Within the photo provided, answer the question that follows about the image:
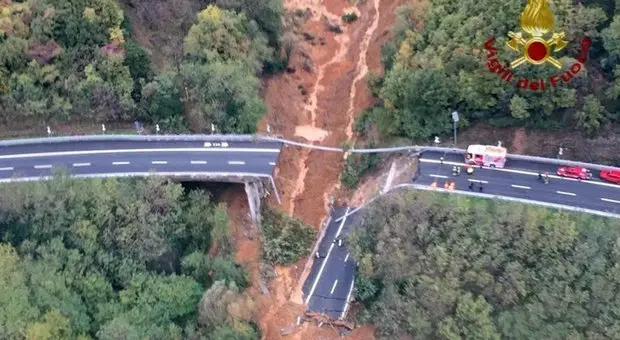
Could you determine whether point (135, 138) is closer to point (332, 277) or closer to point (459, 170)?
point (332, 277)

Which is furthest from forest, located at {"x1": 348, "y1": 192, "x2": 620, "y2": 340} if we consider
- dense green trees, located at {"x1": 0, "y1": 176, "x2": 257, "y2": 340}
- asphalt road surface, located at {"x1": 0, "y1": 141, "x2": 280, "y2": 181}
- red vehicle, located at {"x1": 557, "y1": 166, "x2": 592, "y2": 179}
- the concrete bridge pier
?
asphalt road surface, located at {"x1": 0, "y1": 141, "x2": 280, "y2": 181}

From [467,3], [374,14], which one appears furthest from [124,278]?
[374,14]

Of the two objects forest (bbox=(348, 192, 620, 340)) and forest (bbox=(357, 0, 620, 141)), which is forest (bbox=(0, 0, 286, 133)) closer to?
forest (bbox=(357, 0, 620, 141))

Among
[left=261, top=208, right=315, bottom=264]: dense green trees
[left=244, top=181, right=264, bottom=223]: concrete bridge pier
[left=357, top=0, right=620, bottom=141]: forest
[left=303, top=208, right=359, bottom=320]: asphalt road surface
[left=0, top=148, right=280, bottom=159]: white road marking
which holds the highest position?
[left=357, top=0, right=620, bottom=141]: forest

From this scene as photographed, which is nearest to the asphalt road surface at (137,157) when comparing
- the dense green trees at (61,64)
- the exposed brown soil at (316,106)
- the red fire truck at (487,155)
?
the dense green trees at (61,64)

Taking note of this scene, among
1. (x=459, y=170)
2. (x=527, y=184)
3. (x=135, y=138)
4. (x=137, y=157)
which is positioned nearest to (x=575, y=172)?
(x=527, y=184)
